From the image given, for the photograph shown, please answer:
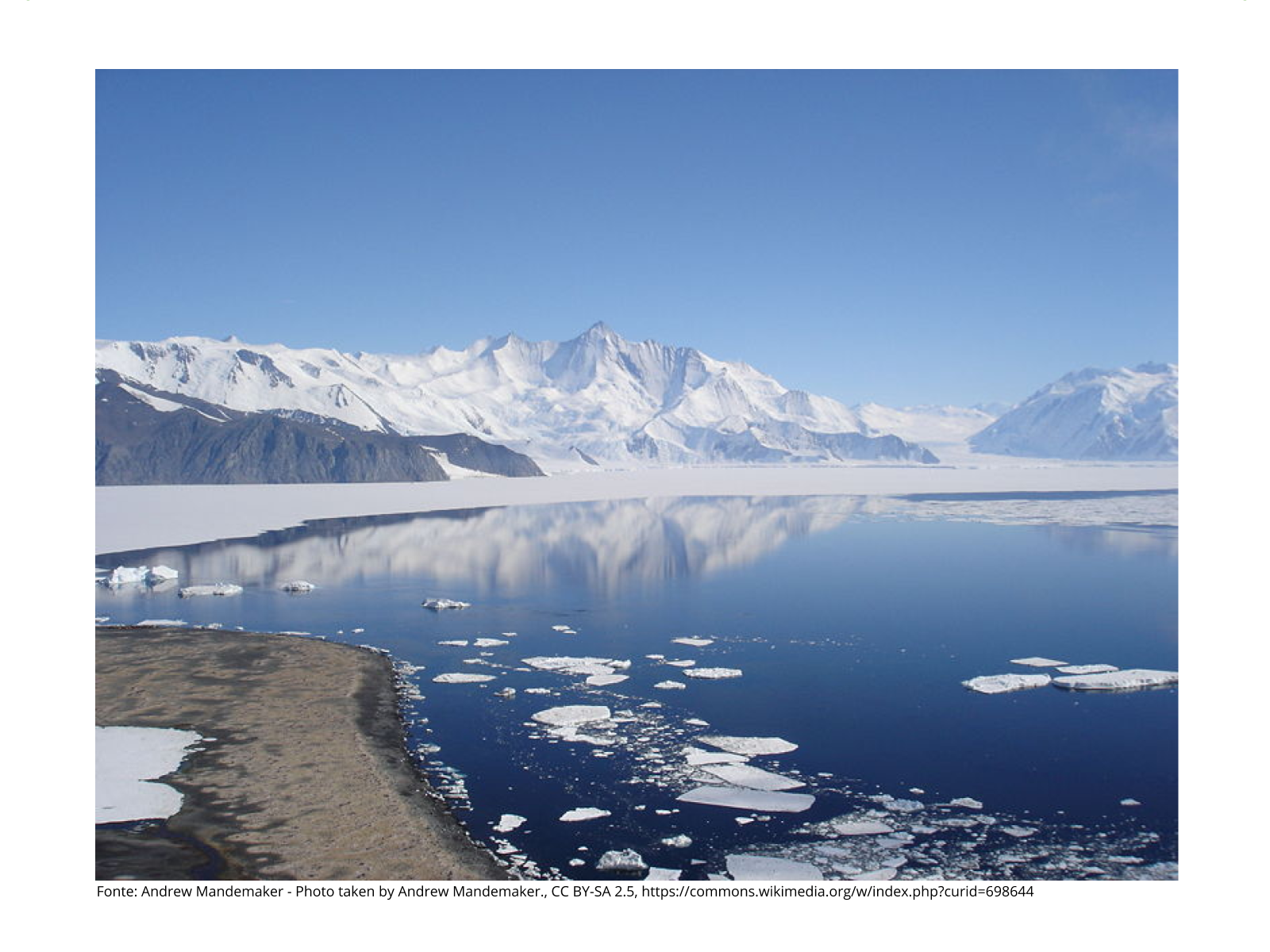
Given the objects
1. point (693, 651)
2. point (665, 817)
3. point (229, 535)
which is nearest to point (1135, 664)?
point (693, 651)

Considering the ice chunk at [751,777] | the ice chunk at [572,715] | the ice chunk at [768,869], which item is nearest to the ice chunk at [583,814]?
the ice chunk at [768,869]

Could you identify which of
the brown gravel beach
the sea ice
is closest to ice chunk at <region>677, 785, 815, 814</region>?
the brown gravel beach

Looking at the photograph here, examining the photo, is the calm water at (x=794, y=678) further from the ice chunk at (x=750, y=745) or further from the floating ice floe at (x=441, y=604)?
the floating ice floe at (x=441, y=604)

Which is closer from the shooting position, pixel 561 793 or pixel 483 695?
pixel 561 793

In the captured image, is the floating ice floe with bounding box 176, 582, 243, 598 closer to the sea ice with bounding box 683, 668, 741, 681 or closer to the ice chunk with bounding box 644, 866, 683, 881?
the sea ice with bounding box 683, 668, 741, 681

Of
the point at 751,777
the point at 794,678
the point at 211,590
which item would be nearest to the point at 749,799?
the point at 751,777
